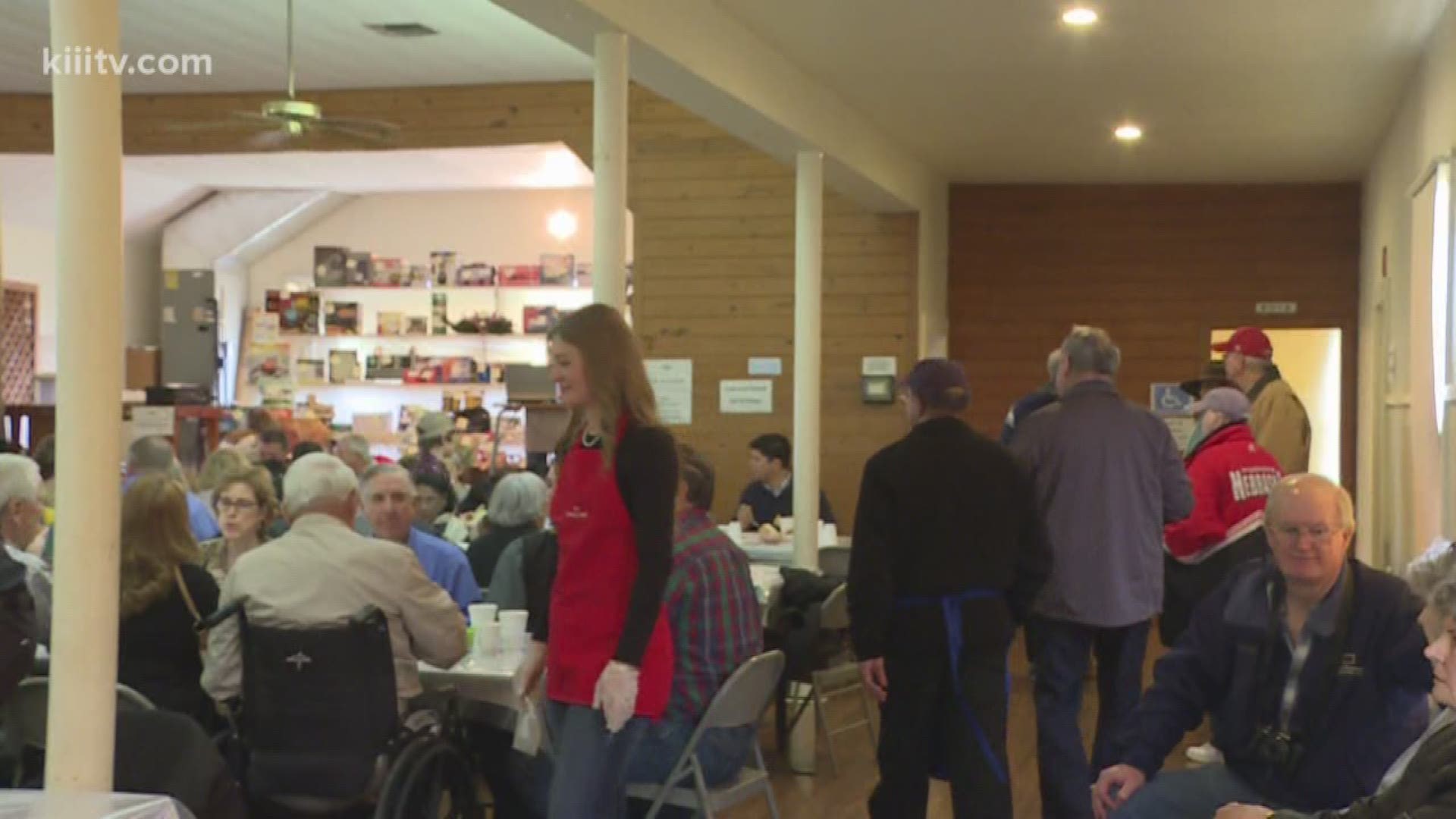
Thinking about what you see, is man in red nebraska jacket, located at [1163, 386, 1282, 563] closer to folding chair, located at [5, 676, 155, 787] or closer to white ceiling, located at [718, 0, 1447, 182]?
white ceiling, located at [718, 0, 1447, 182]

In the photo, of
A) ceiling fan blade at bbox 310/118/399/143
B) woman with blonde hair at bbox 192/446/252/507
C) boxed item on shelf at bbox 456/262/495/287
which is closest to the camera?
woman with blonde hair at bbox 192/446/252/507

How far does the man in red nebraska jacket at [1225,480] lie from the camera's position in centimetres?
649

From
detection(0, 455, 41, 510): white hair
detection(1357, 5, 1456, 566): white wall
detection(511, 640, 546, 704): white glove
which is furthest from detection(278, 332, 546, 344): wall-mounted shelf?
detection(511, 640, 546, 704): white glove

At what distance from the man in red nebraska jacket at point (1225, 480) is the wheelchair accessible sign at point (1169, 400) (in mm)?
5742

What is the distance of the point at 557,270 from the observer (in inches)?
618

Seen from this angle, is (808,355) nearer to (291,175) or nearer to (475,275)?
(475,275)

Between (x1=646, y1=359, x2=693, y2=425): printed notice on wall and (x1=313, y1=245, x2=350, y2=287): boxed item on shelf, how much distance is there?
6.42 m

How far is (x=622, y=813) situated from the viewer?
3.69m

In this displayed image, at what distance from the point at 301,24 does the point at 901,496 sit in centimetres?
601

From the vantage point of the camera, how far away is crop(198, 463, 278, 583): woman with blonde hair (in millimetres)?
5492

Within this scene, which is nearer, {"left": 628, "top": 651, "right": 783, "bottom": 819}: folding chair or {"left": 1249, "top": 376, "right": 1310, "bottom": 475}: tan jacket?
{"left": 628, "top": 651, "right": 783, "bottom": 819}: folding chair

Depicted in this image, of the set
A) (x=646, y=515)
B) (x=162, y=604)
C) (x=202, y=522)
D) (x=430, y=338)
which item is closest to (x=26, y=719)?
(x=162, y=604)

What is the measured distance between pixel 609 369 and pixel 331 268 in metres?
13.3

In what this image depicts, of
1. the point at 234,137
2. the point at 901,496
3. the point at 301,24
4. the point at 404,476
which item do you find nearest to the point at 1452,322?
the point at 901,496
